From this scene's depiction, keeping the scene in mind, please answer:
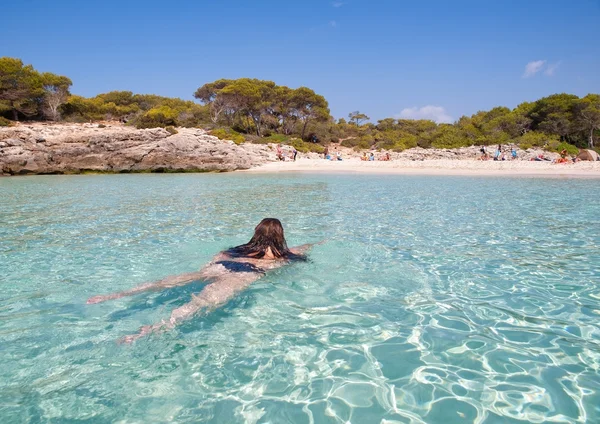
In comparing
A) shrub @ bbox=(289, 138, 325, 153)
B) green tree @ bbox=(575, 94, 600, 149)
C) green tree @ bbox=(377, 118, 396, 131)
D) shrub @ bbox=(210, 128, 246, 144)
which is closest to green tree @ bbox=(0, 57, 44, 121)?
shrub @ bbox=(210, 128, 246, 144)

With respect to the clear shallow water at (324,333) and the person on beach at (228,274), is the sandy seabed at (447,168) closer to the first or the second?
the clear shallow water at (324,333)

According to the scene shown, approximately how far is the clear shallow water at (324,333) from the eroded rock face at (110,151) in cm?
2276

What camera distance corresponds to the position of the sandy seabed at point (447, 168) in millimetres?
26375

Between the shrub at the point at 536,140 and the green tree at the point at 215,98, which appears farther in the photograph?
the green tree at the point at 215,98

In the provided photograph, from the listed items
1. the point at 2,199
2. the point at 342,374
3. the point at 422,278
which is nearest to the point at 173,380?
the point at 342,374

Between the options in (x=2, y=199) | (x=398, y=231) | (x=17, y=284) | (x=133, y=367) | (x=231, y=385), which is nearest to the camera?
(x=231, y=385)

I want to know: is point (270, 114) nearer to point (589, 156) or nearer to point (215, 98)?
point (215, 98)

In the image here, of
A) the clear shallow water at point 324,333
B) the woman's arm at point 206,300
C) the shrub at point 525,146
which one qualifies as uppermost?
the shrub at point 525,146

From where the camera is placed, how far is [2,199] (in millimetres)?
14461

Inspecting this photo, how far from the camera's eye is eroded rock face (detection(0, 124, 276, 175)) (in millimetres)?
27688

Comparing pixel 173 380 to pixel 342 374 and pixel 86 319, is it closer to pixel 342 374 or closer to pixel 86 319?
pixel 342 374

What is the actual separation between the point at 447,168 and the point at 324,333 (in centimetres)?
2955

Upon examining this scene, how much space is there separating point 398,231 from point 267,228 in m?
4.02

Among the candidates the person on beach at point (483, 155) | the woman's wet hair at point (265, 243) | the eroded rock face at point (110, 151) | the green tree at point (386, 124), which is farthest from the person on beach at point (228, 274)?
the green tree at point (386, 124)
